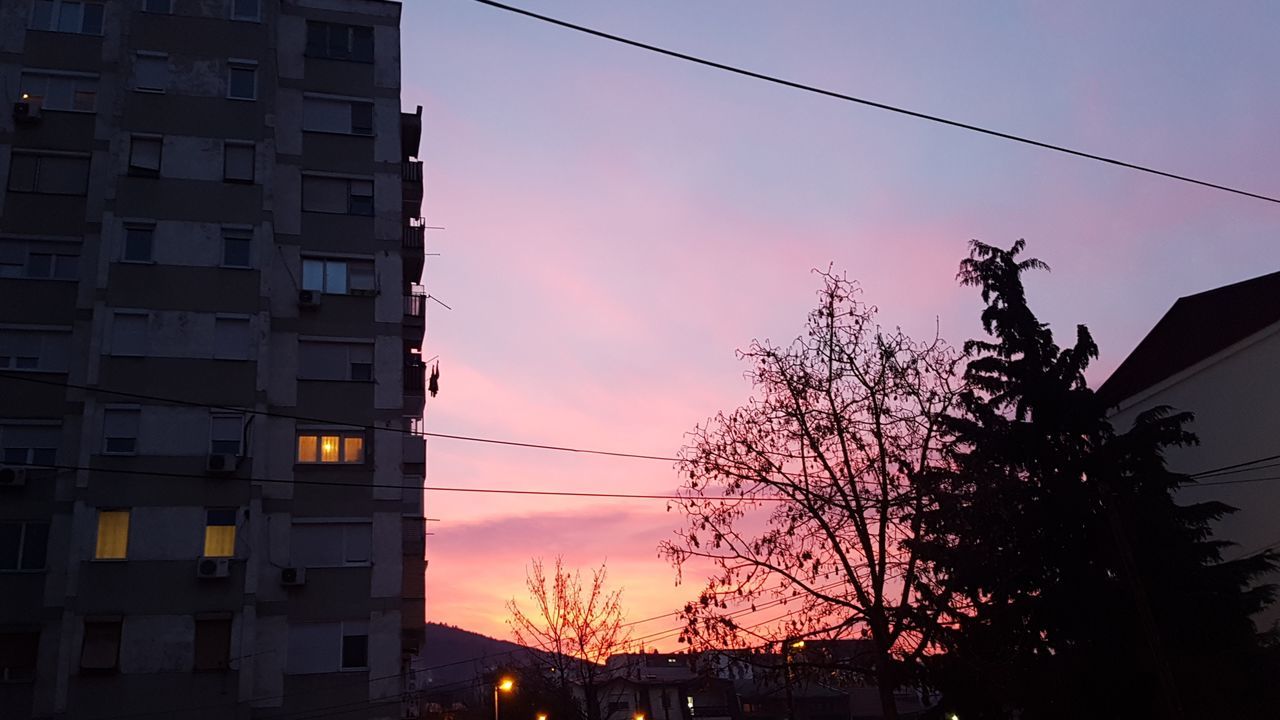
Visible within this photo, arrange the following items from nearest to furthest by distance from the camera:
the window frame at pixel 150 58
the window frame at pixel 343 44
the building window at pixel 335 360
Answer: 1. the building window at pixel 335 360
2. the window frame at pixel 150 58
3. the window frame at pixel 343 44

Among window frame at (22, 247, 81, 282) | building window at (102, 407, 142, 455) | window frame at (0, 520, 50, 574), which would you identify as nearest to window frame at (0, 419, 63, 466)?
building window at (102, 407, 142, 455)

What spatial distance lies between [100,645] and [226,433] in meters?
6.93

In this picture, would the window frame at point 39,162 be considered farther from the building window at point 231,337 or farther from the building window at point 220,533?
the building window at point 220,533

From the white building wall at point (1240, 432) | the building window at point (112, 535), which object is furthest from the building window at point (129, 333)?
the white building wall at point (1240, 432)

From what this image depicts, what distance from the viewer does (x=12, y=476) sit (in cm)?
2962

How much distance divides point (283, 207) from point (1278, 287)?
40435mm

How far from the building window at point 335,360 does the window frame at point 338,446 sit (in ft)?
5.94

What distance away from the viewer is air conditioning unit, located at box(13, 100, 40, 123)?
33.0 meters

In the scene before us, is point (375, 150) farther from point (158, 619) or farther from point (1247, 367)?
point (1247, 367)

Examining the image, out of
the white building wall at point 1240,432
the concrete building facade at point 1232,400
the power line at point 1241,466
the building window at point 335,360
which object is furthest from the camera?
the concrete building facade at point 1232,400

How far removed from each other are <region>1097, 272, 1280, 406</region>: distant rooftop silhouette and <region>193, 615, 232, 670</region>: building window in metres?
32.8

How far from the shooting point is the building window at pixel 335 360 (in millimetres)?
33281

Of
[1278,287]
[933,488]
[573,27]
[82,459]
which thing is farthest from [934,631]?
[1278,287]

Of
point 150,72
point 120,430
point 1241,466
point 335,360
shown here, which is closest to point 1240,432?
point 1241,466
